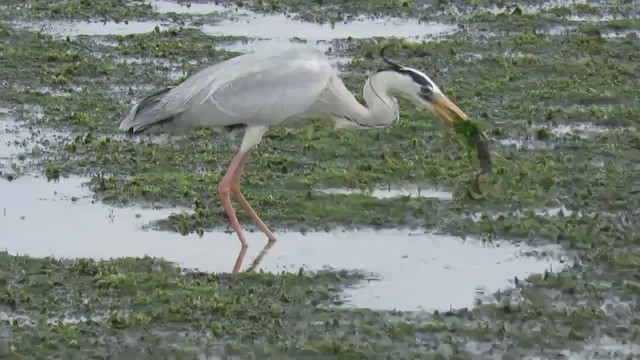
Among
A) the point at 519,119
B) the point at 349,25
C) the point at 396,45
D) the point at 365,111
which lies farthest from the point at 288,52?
the point at 349,25

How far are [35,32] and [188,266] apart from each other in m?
7.31

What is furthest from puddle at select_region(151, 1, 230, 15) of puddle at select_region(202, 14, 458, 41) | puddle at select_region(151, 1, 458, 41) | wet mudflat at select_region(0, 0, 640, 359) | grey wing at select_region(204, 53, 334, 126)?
grey wing at select_region(204, 53, 334, 126)

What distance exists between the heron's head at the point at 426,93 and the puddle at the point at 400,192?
0.94 m

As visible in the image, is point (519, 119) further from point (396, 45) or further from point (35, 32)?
point (35, 32)

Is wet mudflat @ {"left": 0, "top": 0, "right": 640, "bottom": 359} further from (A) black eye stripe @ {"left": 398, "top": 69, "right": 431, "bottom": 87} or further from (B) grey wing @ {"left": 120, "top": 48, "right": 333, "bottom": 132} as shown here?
(A) black eye stripe @ {"left": 398, "top": 69, "right": 431, "bottom": 87}

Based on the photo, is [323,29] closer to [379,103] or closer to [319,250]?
[379,103]

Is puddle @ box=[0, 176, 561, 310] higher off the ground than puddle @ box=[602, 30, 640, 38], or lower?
lower

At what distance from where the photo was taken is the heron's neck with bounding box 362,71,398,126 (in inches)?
416

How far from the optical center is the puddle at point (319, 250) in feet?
30.9

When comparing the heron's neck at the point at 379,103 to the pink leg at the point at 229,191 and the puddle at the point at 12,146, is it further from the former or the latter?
the puddle at the point at 12,146

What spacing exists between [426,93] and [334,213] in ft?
3.34

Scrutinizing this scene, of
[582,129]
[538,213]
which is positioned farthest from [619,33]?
[538,213]

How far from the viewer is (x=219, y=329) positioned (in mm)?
8414

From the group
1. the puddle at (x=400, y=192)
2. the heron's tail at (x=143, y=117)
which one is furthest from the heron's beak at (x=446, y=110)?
the heron's tail at (x=143, y=117)
